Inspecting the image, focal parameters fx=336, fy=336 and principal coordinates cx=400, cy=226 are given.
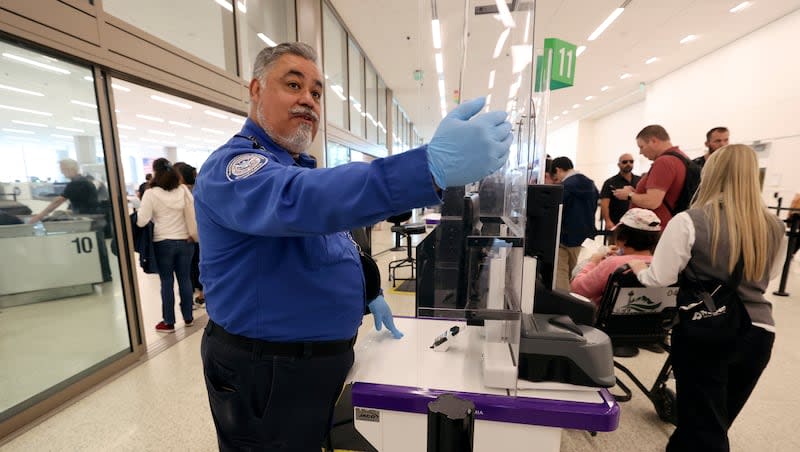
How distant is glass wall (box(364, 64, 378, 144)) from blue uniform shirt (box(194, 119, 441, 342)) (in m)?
7.15

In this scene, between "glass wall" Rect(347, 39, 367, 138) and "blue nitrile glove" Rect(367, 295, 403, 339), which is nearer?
"blue nitrile glove" Rect(367, 295, 403, 339)

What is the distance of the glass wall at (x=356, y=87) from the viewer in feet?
21.2

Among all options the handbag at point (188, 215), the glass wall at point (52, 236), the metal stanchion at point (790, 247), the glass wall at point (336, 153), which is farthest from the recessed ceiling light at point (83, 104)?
the metal stanchion at point (790, 247)

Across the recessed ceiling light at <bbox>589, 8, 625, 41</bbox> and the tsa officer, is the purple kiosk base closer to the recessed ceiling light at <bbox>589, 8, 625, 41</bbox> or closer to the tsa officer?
the tsa officer

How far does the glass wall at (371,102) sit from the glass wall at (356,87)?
0.27m

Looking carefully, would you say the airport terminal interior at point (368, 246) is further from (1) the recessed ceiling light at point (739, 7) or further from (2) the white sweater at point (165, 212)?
(2) the white sweater at point (165, 212)

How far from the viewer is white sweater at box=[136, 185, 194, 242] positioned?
283 cm

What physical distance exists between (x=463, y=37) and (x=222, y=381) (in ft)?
3.75

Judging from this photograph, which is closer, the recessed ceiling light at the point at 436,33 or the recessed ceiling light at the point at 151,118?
the recessed ceiling light at the point at 436,33

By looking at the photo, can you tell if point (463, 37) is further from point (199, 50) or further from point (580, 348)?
point (199, 50)

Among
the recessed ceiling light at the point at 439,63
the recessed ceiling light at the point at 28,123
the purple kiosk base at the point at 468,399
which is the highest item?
the recessed ceiling light at the point at 28,123

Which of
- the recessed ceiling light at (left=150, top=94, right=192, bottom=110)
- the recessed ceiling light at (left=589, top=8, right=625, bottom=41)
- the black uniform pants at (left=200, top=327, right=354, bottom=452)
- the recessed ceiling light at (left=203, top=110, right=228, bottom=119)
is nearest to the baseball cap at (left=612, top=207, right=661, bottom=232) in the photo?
the black uniform pants at (left=200, top=327, right=354, bottom=452)

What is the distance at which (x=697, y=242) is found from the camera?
1.34 meters

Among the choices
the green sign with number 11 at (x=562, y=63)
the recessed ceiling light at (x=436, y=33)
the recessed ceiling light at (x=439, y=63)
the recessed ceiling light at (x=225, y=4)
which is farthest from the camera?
the recessed ceiling light at (x=225, y=4)
